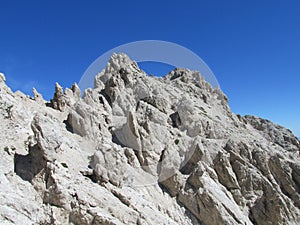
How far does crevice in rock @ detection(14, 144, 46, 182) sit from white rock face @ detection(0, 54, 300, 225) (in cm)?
8

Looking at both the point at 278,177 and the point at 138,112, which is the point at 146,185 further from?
the point at 278,177

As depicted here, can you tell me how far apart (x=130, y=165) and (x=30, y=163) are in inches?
447

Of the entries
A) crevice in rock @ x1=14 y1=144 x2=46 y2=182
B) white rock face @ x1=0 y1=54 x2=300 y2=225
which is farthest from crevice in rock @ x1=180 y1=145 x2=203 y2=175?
crevice in rock @ x1=14 y1=144 x2=46 y2=182

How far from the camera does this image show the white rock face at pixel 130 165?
1769 cm

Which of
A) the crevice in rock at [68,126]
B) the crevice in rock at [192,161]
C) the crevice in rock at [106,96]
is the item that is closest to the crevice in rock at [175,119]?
the crevice in rock at [192,161]

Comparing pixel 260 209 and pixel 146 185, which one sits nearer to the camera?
pixel 146 185

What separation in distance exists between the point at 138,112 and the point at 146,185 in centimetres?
1419

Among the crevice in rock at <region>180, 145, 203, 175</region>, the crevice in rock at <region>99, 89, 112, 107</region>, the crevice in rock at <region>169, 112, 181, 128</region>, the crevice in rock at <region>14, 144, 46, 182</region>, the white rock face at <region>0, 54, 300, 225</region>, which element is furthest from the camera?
the crevice in rock at <region>99, 89, 112, 107</region>

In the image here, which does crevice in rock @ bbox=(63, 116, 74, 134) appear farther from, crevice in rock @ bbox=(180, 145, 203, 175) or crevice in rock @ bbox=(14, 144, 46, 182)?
crevice in rock @ bbox=(180, 145, 203, 175)

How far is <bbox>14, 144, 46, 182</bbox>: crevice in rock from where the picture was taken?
60.3 feet

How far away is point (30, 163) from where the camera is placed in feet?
63.4

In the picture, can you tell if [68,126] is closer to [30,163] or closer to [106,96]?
[30,163]

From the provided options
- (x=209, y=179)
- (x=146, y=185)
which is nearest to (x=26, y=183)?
(x=146, y=185)

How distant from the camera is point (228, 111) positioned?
61031 millimetres
